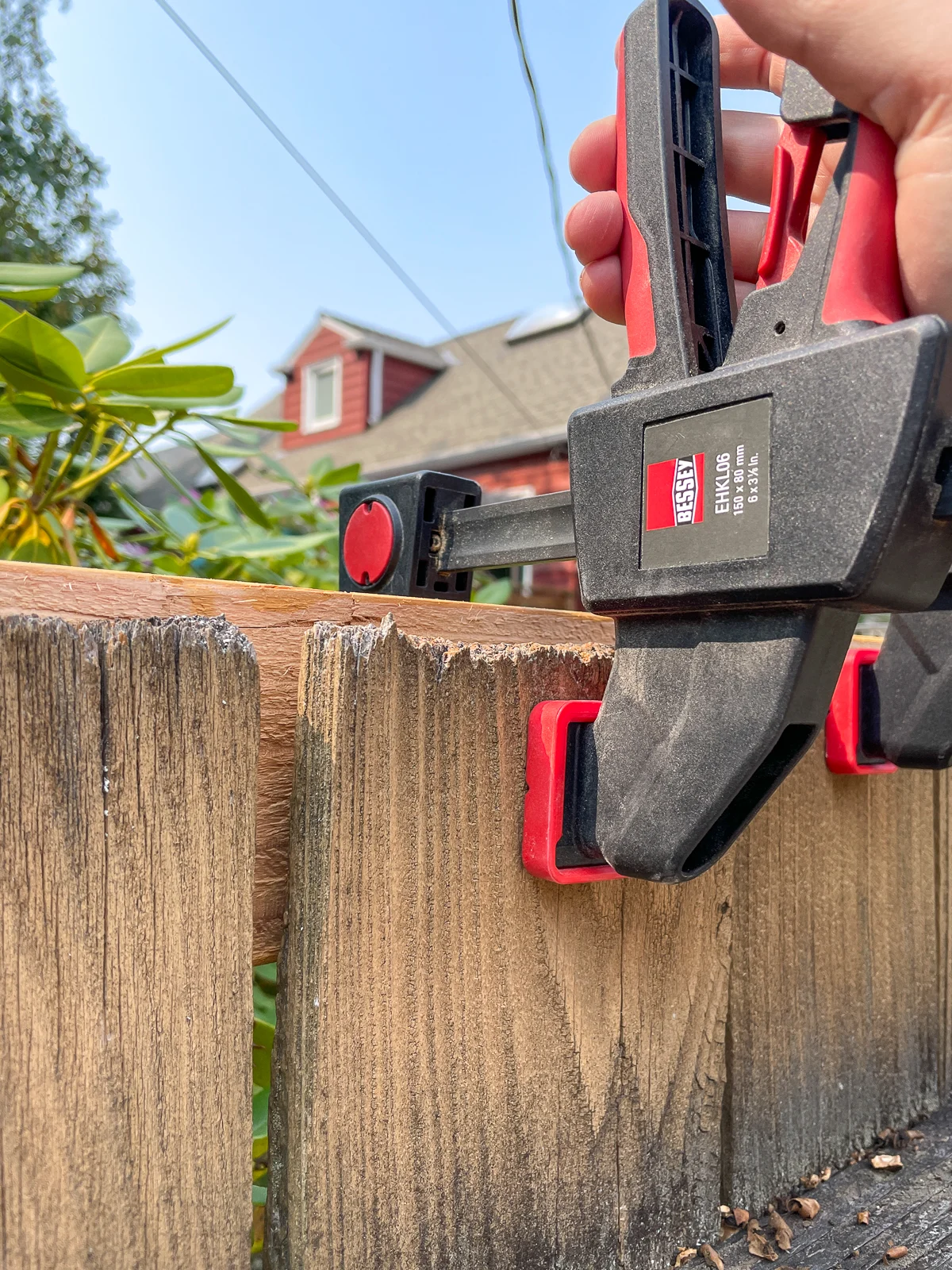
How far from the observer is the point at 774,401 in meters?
0.58

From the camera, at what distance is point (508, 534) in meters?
0.85

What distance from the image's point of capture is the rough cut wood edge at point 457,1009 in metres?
0.63

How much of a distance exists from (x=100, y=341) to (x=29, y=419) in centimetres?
18

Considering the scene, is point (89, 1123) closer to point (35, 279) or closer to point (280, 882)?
Result: point (280, 882)

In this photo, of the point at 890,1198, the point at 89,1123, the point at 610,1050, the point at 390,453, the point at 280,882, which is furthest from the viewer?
the point at 390,453

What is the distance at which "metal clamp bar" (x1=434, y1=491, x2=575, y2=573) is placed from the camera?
0.79m

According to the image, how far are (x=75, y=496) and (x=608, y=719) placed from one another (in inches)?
28.5

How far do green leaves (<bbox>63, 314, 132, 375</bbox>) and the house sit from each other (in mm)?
7697

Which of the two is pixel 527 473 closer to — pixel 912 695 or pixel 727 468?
pixel 912 695

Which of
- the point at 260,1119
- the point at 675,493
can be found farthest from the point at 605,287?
the point at 260,1119

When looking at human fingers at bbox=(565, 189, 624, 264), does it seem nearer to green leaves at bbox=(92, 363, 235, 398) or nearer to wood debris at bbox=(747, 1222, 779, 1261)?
green leaves at bbox=(92, 363, 235, 398)

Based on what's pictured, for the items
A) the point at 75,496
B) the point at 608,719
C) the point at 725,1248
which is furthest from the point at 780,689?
the point at 75,496

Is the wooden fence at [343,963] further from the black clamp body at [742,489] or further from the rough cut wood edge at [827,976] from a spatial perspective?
the black clamp body at [742,489]

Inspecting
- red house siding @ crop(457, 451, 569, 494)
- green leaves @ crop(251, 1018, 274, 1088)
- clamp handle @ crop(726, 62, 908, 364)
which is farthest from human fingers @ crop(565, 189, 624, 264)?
red house siding @ crop(457, 451, 569, 494)
